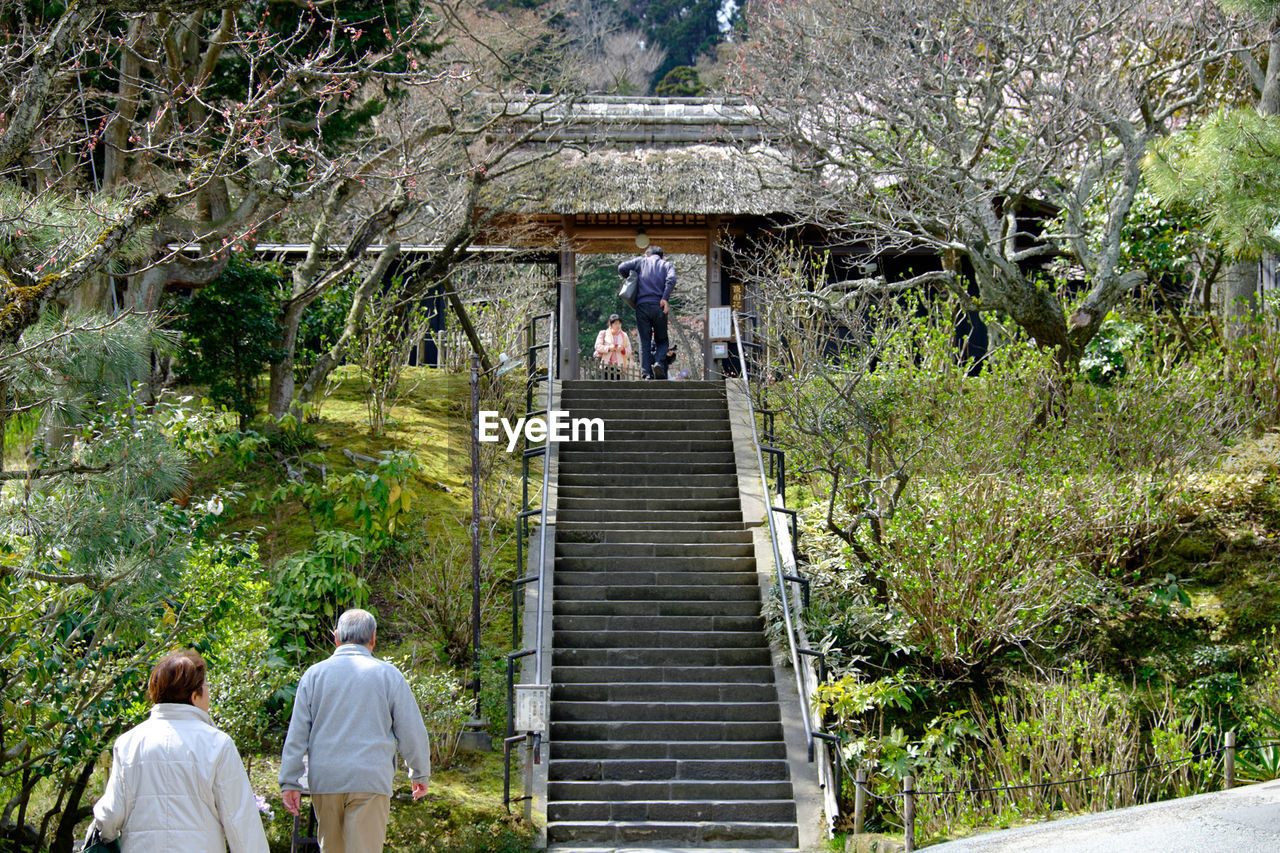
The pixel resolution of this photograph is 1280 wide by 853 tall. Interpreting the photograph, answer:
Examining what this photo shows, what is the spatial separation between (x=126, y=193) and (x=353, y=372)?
760cm

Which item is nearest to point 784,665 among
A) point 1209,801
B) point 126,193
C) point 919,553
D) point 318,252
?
point 919,553

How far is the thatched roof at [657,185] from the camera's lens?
16375 millimetres

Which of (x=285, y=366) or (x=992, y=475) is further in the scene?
(x=285, y=366)

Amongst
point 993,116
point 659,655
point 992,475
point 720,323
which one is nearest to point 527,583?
point 659,655

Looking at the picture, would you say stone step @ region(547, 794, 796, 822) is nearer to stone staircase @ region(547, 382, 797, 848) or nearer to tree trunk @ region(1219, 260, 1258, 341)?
stone staircase @ region(547, 382, 797, 848)

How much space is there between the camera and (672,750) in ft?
27.5

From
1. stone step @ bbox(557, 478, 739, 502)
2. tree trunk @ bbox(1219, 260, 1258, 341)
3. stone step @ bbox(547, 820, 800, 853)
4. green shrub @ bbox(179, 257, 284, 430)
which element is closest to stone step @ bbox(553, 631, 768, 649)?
stone step @ bbox(547, 820, 800, 853)

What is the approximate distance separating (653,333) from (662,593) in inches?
217

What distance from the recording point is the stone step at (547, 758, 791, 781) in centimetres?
816

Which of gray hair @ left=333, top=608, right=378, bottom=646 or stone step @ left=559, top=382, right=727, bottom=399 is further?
stone step @ left=559, top=382, right=727, bottom=399

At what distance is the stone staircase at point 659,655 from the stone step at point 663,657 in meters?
0.01

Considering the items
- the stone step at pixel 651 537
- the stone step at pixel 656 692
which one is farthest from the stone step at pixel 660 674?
the stone step at pixel 651 537

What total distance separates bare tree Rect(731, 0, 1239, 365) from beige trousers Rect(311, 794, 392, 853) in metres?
9.18

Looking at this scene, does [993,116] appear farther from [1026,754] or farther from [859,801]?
[859,801]
